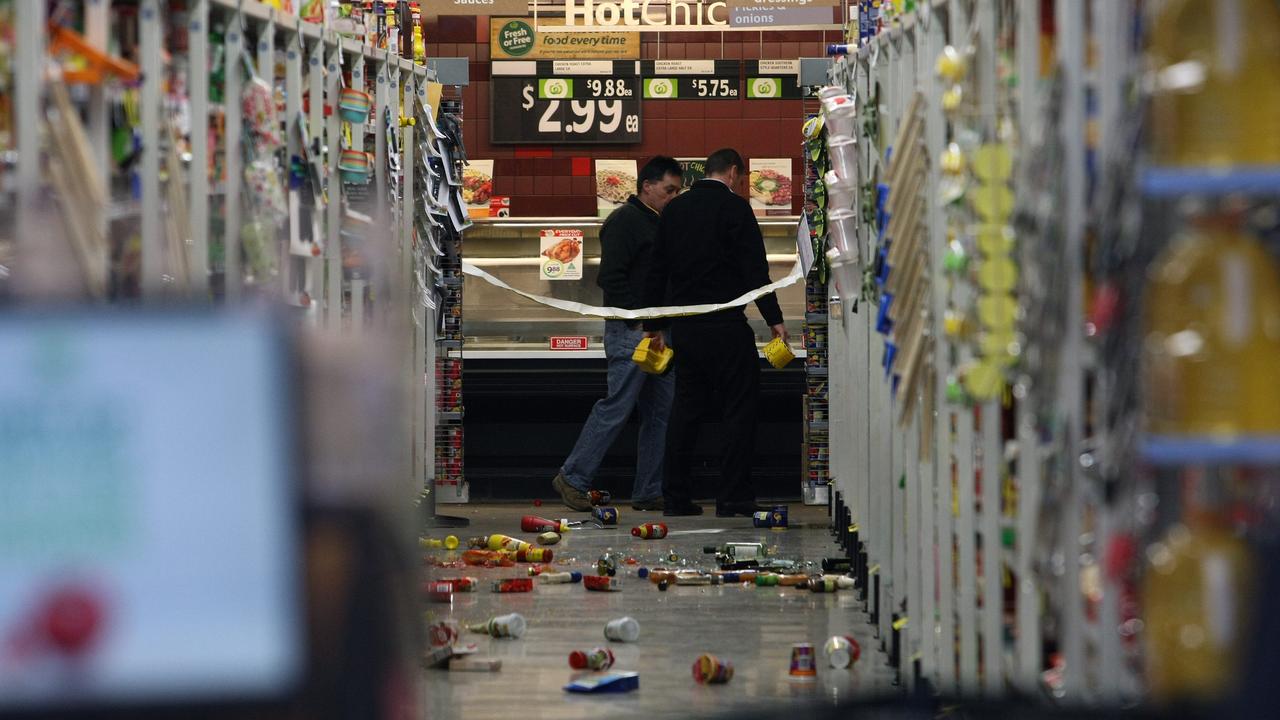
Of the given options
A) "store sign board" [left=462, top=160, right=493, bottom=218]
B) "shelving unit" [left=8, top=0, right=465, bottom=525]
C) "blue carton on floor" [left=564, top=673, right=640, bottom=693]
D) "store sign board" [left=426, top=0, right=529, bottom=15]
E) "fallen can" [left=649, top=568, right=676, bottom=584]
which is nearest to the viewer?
"shelving unit" [left=8, top=0, right=465, bottom=525]

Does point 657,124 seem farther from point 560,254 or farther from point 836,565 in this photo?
point 836,565

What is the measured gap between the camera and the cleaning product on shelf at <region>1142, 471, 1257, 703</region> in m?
2.18

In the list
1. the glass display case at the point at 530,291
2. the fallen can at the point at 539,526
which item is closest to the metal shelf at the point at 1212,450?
the fallen can at the point at 539,526

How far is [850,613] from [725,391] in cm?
267

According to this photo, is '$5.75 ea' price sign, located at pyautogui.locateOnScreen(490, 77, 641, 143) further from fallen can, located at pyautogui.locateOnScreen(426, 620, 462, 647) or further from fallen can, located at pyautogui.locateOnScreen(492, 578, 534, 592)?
fallen can, located at pyautogui.locateOnScreen(426, 620, 462, 647)

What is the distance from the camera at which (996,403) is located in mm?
3330

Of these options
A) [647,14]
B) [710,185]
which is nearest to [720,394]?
[710,185]

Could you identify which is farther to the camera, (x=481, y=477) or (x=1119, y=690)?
(x=481, y=477)

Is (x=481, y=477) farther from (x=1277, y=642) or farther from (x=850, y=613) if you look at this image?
(x=1277, y=642)

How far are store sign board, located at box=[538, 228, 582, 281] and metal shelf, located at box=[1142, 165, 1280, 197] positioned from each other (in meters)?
7.50

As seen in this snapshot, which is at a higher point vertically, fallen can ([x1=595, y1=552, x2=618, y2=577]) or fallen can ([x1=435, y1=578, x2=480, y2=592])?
fallen can ([x1=595, y1=552, x2=618, y2=577])

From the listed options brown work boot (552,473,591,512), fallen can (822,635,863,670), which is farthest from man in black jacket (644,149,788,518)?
fallen can (822,635,863,670)

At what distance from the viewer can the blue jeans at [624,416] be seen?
8.87 meters

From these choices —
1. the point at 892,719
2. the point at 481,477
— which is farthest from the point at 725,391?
the point at 892,719
